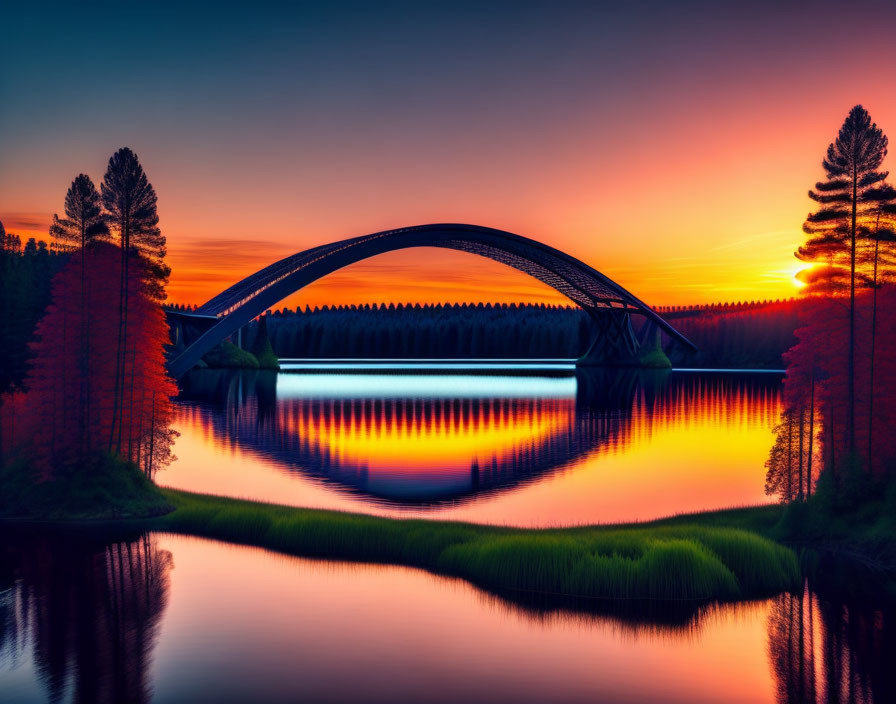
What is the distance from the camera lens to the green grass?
A: 75.2 ft

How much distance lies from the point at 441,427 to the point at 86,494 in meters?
26.8

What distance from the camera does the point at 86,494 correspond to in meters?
23.5

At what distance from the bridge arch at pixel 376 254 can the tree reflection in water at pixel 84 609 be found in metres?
62.7

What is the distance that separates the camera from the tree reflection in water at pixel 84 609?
1201 cm

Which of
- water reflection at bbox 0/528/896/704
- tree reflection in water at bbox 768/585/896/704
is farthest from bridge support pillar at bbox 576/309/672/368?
water reflection at bbox 0/528/896/704

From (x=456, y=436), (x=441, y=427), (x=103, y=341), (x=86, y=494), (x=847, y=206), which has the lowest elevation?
(x=456, y=436)

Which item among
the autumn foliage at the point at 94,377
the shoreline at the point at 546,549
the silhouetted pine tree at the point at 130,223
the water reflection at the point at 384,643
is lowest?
the water reflection at the point at 384,643

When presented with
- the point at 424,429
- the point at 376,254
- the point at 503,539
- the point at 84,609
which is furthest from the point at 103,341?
the point at 376,254

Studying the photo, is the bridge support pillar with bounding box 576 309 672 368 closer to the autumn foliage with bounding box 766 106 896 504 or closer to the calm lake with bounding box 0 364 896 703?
the calm lake with bounding box 0 364 896 703

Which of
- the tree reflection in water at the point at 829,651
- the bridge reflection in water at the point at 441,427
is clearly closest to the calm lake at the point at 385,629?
the tree reflection in water at the point at 829,651

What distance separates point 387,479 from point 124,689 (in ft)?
61.7

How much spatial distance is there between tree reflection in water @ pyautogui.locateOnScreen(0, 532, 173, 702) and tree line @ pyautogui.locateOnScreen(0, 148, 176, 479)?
418 centimetres

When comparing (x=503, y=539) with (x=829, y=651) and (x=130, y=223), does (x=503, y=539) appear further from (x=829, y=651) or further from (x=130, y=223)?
(x=130, y=223)

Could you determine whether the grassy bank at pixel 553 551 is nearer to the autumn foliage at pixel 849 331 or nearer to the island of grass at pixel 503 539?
the island of grass at pixel 503 539
